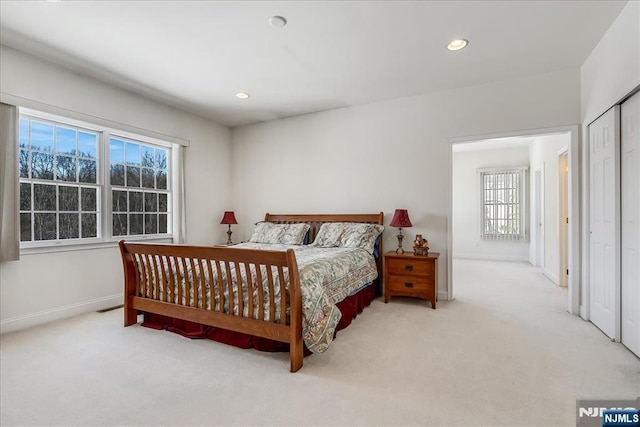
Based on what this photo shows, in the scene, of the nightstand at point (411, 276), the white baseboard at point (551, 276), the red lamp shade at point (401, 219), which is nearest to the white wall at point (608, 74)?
the nightstand at point (411, 276)

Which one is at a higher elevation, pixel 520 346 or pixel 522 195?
pixel 522 195

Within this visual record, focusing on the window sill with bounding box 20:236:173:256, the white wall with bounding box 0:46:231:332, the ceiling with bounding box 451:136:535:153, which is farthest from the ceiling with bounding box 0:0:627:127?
the ceiling with bounding box 451:136:535:153

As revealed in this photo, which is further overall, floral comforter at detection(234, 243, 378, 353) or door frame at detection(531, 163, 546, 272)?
door frame at detection(531, 163, 546, 272)

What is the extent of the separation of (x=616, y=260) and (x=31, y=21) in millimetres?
5263

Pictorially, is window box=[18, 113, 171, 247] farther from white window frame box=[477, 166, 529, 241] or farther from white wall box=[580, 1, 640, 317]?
white window frame box=[477, 166, 529, 241]

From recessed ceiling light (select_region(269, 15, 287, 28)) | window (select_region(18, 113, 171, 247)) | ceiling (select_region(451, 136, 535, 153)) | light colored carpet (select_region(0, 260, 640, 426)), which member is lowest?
light colored carpet (select_region(0, 260, 640, 426))

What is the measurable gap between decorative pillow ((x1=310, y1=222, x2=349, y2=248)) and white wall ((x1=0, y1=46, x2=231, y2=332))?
6.80 ft

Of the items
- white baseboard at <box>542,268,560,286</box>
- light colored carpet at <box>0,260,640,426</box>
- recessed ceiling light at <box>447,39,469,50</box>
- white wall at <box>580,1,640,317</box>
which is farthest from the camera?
white baseboard at <box>542,268,560,286</box>

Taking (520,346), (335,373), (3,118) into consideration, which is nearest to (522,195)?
(520,346)

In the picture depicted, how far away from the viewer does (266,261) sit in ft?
7.22

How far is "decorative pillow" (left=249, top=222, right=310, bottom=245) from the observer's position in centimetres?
435

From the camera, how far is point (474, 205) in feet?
24.5

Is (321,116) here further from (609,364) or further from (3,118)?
(609,364)

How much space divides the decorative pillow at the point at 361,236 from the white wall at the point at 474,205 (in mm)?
4437
